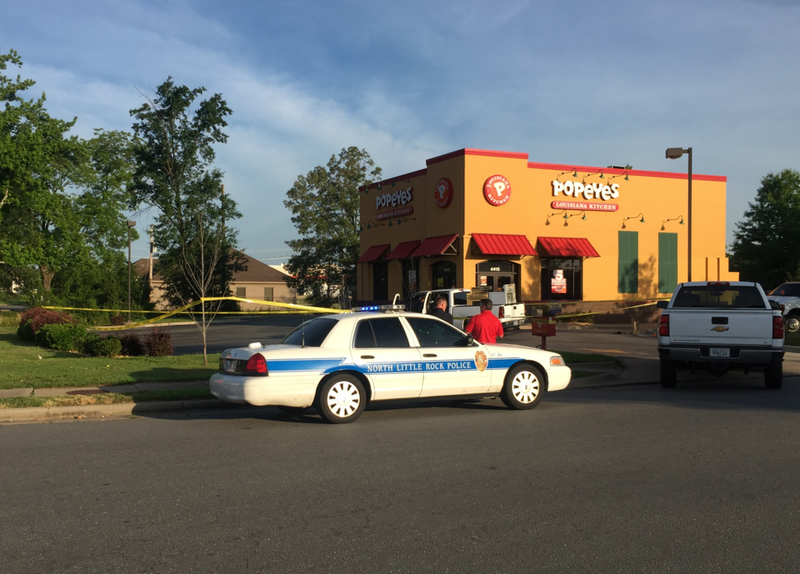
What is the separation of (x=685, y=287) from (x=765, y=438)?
18.2 feet

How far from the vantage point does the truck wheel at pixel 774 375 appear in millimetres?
12375

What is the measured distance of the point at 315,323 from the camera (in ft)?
32.9

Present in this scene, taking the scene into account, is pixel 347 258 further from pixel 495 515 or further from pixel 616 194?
pixel 495 515

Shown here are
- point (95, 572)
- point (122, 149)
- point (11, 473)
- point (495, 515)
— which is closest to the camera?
point (95, 572)

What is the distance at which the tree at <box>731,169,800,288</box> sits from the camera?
174 ft

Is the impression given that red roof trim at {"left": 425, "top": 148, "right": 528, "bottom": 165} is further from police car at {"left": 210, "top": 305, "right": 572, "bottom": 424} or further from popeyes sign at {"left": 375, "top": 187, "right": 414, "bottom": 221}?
police car at {"left": 210, "top": 305, "right": 572, "bottom": 424}

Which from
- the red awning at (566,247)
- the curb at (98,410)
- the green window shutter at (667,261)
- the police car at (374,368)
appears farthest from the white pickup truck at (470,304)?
the green window shutter at (667,261)

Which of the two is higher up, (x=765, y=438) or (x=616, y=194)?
(x=616, y=194)

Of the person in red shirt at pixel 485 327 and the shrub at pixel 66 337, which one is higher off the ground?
the person in red shirt at pixel 485 327

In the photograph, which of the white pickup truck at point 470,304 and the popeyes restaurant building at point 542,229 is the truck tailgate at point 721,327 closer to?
the white pickup truck at point 470,304

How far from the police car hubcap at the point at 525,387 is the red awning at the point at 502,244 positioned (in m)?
20.9

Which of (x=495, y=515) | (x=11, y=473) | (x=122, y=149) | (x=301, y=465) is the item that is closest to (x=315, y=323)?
(x=301, y=465)

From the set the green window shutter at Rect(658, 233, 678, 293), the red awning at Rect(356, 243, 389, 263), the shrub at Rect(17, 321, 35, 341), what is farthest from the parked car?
the shrub at Rect(17, 321, 35, 341)

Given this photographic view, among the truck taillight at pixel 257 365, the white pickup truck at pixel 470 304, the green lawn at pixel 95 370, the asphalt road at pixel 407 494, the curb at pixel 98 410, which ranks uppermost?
the white pickup truck at pixel 470 304
